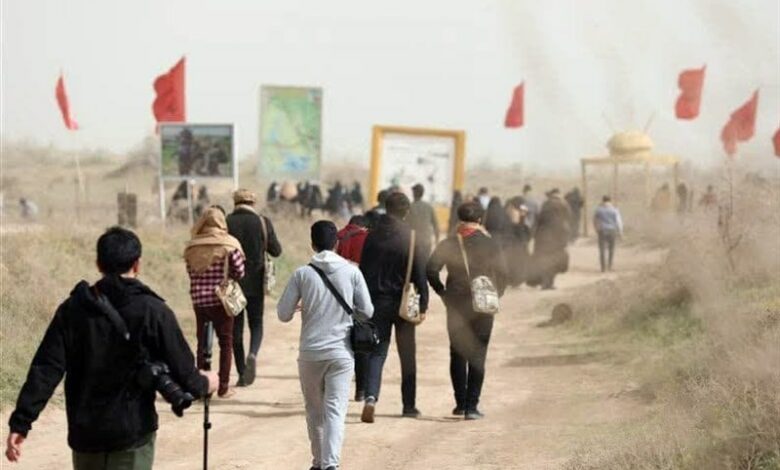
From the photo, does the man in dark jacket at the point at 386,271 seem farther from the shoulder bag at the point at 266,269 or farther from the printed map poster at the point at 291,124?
the printed map poster at the point at 291,124

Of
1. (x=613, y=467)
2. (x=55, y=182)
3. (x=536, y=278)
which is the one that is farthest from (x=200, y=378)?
(x=55, y=182)

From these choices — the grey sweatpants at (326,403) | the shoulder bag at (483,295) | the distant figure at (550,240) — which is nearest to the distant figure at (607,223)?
the distant figure at (550,240)

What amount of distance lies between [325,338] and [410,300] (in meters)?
2.56

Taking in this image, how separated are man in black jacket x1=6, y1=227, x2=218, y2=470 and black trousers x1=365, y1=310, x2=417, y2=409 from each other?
527 cm

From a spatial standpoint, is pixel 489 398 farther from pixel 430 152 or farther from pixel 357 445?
pixel 430 152

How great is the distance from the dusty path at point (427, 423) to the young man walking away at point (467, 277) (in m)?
0.64

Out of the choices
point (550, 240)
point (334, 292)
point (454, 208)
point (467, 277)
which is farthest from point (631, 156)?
point (334, 292)

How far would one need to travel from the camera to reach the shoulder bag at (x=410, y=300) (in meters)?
11.9

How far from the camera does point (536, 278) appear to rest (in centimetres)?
2641

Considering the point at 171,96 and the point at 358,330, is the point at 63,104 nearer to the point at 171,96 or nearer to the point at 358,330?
the point at 171,96

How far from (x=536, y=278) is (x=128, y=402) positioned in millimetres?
20252

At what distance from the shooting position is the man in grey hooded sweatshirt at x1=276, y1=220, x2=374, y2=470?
930 cm

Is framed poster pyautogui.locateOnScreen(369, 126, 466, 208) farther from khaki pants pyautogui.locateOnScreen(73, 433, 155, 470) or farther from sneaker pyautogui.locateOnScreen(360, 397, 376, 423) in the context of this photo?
khaki pants pyautogui.locateOnScreen(73, 433, 155, 470)

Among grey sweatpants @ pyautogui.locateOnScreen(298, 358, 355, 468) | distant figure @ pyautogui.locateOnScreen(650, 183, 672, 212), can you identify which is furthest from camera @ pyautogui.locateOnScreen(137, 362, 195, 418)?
distant figure @ pyautogui.locateOnScreen(650, 183, 672, 212)
